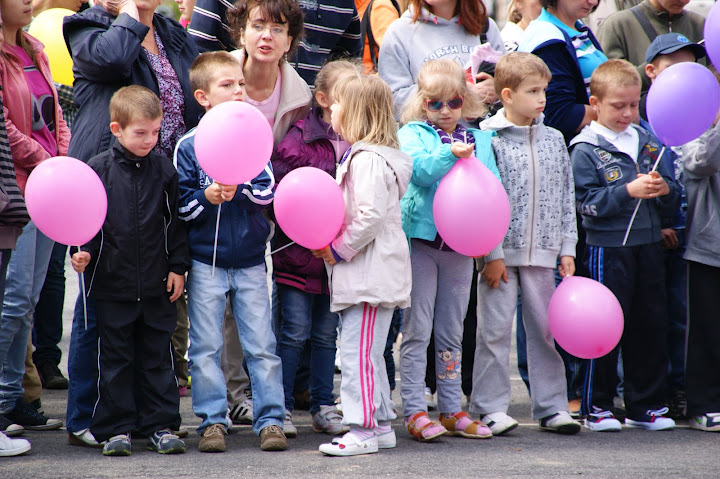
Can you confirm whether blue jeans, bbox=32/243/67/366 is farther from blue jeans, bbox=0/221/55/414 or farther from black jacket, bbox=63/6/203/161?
black jacket, bbox=63/6/203/161

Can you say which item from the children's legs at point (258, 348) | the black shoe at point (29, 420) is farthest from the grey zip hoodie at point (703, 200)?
the black shoe at point (29, 420)

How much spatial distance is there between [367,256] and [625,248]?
1554mm

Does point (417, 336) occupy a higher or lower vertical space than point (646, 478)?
higher

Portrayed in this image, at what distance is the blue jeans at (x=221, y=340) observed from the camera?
435 centimetres

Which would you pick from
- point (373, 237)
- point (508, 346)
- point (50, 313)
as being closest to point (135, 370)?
point (373, 237)

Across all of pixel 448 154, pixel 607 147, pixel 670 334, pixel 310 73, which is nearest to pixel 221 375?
pixel 448 154

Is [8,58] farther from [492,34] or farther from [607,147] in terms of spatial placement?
[607,147]

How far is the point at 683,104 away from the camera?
15.3 ft

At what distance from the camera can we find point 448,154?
175 inches

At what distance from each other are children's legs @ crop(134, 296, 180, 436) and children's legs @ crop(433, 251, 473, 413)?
136 centimetres

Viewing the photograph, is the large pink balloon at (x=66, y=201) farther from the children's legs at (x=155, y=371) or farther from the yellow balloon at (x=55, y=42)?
the yellow balloon at (x=55, y=42)

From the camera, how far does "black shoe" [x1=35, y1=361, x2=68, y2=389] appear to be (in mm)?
5789

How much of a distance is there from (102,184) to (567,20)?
119 inches

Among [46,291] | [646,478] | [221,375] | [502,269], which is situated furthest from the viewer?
[46,291]
